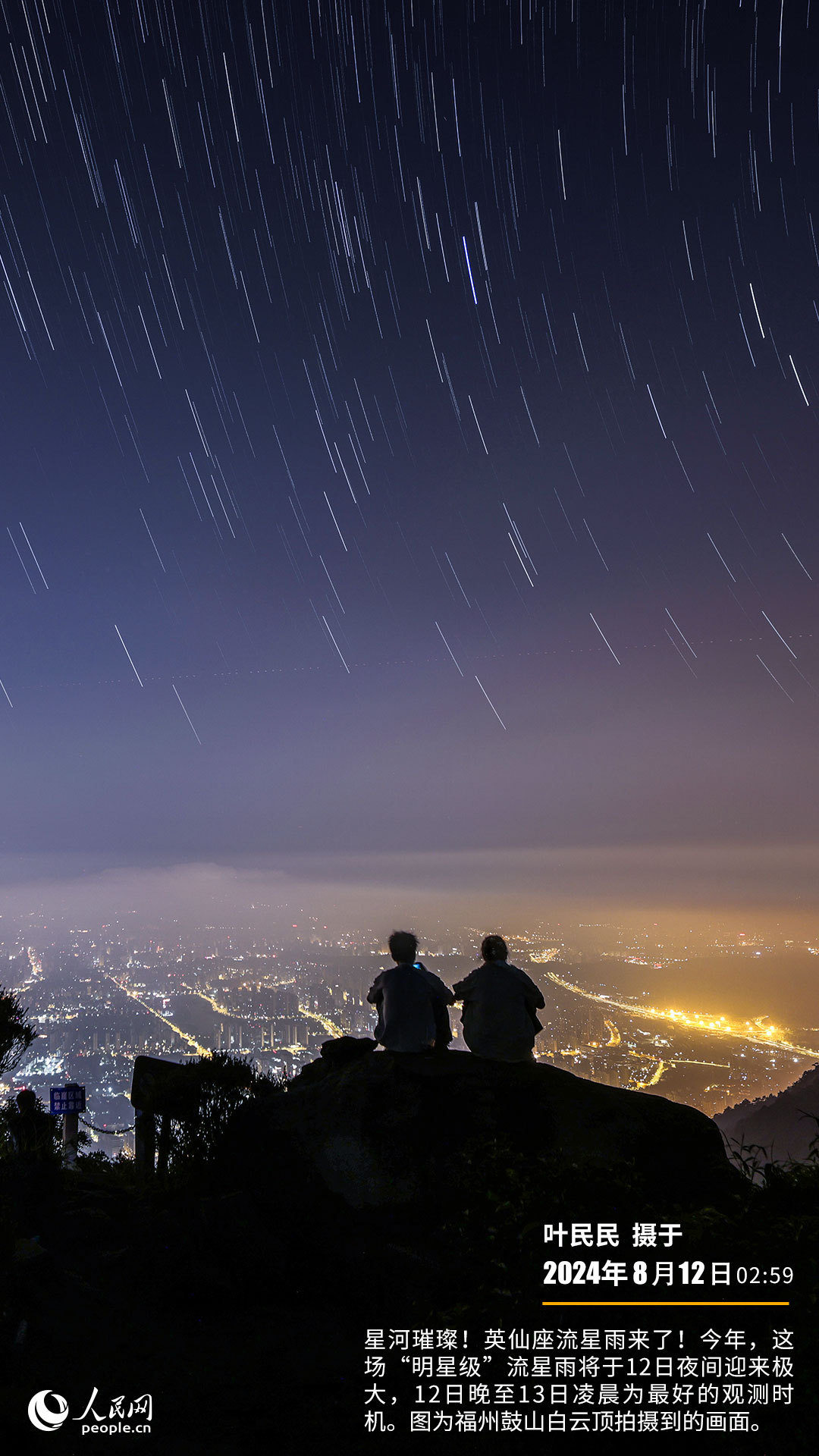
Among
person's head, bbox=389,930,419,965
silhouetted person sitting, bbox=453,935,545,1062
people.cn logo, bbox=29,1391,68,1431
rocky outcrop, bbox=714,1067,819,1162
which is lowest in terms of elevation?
rocky outcrop, bbox=714,1067,819,1162

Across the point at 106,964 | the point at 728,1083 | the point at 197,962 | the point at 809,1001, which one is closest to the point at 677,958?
the point at 809,1001

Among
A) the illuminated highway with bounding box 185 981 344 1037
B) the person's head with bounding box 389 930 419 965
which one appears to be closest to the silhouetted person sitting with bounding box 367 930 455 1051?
the person's head with bounding box 389 930 419 965

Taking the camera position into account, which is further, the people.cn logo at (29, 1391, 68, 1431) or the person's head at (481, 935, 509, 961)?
the person's head at (481, 935, 509, 961)

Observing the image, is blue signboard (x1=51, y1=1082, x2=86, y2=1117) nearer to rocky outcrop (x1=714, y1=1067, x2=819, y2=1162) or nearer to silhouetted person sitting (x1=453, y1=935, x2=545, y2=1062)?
silhouetted person sitting (x1=453, y1=935, x2=545, y2=1062)

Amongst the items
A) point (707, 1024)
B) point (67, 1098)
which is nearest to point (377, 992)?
point (67, 1098)

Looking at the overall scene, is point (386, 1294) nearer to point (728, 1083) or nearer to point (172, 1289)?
point (172, 1289)

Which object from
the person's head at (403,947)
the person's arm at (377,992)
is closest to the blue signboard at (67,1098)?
the person's arm at (377,992)
